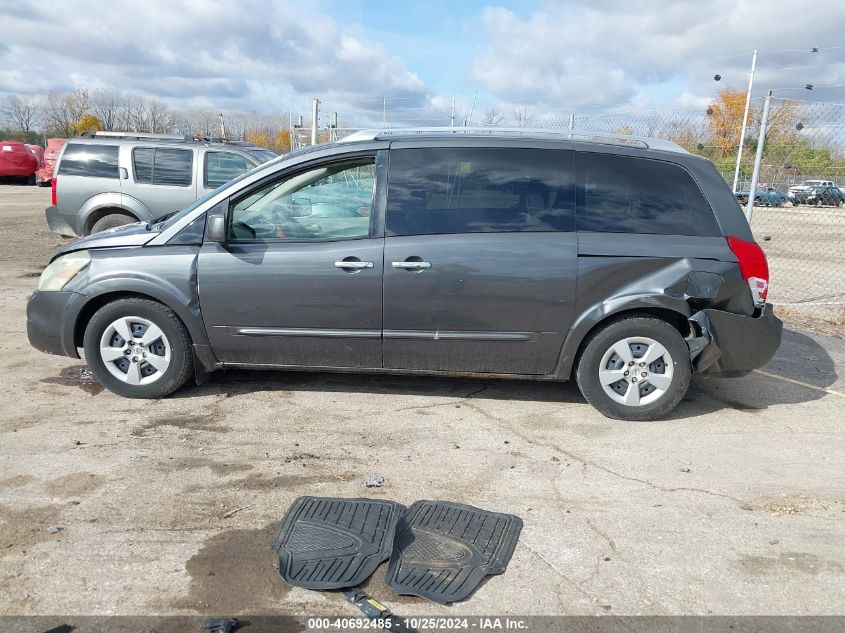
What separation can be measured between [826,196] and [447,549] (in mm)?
17987

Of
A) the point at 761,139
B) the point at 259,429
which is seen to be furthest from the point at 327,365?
the point at 761,139

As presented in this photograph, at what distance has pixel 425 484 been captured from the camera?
150 inches

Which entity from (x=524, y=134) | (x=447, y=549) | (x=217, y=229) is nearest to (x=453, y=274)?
(x=524, y=134)

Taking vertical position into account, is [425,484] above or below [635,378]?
below

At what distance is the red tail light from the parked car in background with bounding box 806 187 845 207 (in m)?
14.1

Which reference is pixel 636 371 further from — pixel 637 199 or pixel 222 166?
pixel 222 166

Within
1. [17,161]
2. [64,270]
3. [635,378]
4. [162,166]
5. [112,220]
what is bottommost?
[635,378]

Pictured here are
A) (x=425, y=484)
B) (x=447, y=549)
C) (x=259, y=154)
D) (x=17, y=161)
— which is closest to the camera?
(x=447, y=549)

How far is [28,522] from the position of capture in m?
3.31

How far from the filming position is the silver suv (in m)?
9.11

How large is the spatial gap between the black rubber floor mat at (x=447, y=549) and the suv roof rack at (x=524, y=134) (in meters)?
2.68

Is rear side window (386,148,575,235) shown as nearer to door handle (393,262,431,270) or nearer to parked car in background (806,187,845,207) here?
door handle (393,262,431,270)

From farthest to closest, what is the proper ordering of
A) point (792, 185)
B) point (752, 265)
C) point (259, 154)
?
point (792, 185) → point (259, 154) → point (752, 265)

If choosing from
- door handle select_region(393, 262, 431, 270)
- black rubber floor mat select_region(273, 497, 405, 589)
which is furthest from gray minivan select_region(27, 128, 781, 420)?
black rubber floor mat select_region(273, 497, 405, 589)
